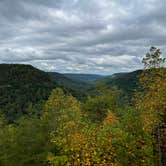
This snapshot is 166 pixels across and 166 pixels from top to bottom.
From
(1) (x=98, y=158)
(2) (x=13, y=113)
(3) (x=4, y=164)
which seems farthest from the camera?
(2) (x=13, y=113)

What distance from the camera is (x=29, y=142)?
31359 mm

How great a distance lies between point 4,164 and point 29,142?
3.19m

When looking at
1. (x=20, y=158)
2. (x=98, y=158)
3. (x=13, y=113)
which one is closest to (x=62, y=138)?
(x=98, y=158)

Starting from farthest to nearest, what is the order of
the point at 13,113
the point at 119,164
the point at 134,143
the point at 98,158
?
the point at 13,113 → the point at 134,143 → the point at 119,164 → the point at 98,158

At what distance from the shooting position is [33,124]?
3422cm

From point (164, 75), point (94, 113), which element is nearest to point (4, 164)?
point (164, 75)

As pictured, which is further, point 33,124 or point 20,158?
point 33,124

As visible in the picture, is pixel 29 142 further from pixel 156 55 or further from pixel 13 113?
pixel 13 113

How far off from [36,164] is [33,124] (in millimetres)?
6241

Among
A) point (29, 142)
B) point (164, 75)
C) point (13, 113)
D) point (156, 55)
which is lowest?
point (13, 113)

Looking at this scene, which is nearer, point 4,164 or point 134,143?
point 134,143

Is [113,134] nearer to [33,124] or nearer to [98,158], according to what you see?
[98,158]

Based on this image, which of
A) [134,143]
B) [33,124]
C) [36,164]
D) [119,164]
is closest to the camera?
[119,164]

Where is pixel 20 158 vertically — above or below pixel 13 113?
above
